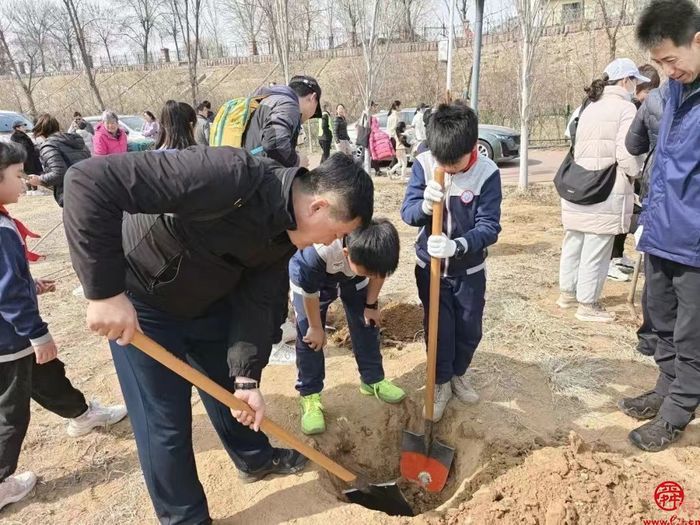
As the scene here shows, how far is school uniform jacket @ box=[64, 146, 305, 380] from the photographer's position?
1579mm

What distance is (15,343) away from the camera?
238 centimetres

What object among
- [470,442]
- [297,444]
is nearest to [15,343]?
[297,444]

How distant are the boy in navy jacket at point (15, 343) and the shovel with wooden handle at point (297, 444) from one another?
797 millimetres

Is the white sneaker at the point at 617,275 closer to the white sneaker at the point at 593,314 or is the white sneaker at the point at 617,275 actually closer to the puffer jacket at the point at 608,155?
the white sneaker at the point at 593,314

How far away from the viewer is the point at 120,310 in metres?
1.68

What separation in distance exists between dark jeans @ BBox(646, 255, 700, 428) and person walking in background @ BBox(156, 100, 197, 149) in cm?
315

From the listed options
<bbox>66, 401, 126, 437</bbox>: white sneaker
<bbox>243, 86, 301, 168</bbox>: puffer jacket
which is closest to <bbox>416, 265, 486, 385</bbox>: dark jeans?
<bbox>243, 86, 301, 168</bbox>: puffer jacket

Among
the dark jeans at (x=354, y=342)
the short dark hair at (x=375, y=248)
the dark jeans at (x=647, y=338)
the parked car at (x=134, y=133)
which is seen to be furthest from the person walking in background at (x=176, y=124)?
the parked car at (x=134, y=133)

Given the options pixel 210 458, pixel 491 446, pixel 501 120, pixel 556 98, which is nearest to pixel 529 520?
pixel 491 446

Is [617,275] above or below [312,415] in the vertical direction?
above

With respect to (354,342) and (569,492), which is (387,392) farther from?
(569,492)

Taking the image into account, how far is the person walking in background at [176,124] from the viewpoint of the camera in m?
3.67

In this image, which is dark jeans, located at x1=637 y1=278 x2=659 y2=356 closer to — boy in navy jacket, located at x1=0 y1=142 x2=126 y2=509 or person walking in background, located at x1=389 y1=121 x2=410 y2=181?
boy in navy jacket, located at x1=0 y1=142 x2=126 y2=509

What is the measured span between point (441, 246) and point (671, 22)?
1397 mm
